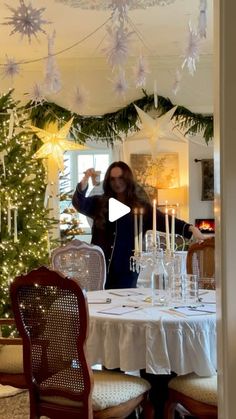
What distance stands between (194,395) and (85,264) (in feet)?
5.56

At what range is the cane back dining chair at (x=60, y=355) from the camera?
2439 millimetres

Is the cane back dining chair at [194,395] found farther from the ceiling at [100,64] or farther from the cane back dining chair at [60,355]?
the ceiling at [100,64]

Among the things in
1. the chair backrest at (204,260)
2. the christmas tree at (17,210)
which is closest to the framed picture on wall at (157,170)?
the christmas tree at (17,210)

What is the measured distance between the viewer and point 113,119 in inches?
228

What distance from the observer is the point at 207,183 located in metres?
6.64

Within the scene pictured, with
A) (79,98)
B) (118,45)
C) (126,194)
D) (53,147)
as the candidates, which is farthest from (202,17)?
(53,147)

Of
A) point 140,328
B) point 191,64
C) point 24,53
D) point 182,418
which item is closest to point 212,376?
point 140,328

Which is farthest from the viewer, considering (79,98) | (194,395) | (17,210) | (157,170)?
(157,170)

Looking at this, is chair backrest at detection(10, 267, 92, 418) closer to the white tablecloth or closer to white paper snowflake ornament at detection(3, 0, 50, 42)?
the white tablecloth

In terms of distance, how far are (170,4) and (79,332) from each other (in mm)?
2858

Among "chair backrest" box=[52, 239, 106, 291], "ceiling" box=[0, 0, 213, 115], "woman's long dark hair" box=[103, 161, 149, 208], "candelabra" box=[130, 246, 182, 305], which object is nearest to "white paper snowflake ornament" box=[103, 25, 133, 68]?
"woman's long dark hair" box=[103, 161, 149, 208]

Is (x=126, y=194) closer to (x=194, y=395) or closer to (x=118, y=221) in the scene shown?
(x=118, y=221)

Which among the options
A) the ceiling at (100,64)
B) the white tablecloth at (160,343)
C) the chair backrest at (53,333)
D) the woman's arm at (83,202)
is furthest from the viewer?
the ceiling at (100,64)
